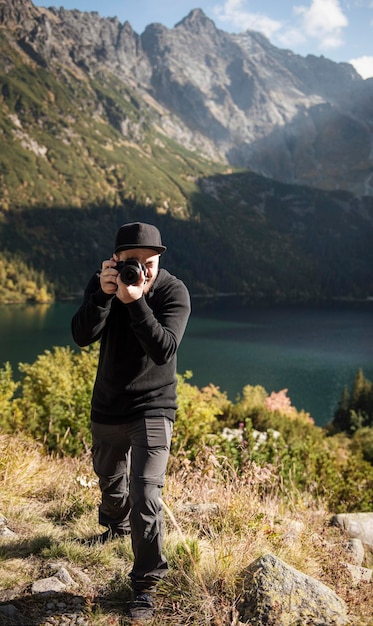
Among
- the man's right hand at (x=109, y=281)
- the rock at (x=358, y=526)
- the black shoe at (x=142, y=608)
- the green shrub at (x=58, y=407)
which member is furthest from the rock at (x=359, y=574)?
the green shrub at (x=58, y=407)

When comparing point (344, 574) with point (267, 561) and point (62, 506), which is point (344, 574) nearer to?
point (267, 561)

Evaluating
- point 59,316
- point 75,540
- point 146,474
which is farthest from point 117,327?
point 59,316

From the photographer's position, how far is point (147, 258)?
136 inches

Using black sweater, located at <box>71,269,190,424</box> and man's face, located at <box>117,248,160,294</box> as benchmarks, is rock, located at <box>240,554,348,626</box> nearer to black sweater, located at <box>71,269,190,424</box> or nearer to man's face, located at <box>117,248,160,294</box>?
black sweater, located at <box>71,269,190,424</box>

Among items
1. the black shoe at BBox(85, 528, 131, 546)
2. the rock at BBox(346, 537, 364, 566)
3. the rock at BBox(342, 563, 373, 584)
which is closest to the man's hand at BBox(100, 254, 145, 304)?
the black shoe at BBox(85, 528, 131, 546)

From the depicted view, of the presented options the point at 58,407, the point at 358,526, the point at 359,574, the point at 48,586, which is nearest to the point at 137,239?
the point at 48,586

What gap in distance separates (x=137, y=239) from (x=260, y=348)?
87.9 meters

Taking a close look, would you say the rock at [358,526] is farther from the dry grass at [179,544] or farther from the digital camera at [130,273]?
the digital camera at [130,273]

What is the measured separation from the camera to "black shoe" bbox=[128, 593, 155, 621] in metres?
2.86

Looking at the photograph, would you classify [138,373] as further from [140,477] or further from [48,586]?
[48,586]

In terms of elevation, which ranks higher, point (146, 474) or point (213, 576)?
point (146, 474)

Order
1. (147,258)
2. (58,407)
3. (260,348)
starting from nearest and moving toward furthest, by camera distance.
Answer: (147,258)
(58,407)
(260,348)

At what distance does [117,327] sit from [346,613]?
2.40 metres

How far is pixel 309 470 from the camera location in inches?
412
